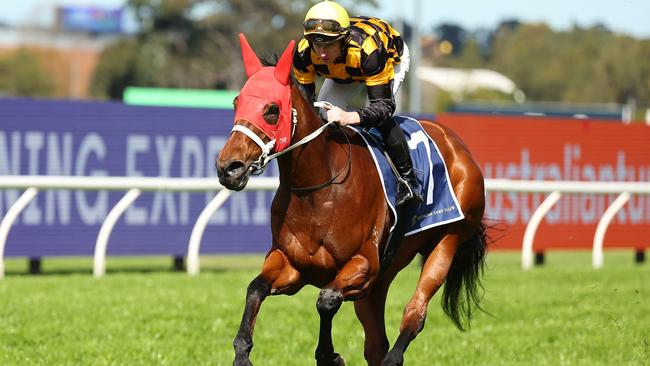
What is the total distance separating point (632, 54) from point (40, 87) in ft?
124

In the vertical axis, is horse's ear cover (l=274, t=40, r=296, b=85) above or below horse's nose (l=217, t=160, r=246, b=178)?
above

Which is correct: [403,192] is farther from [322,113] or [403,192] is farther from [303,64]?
[303,64]

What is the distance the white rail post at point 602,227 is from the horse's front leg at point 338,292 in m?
7.36

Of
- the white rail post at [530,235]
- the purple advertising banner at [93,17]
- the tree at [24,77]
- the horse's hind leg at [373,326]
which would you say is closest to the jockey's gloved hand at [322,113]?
the horse's hind leg at [373,326]

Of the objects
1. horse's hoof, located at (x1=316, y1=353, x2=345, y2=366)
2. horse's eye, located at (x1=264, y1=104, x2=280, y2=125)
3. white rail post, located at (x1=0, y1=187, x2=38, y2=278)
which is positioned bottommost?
white rail post, located at (x1=0, y1=187, x2=38, y2=278)

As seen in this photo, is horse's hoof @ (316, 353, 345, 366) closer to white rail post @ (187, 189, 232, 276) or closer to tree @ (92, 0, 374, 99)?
white rail post @ (187, 189, 232, 276)

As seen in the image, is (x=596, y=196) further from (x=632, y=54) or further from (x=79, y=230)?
(x=632, y=54)

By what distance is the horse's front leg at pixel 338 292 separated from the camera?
5078 mm

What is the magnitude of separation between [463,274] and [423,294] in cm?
87

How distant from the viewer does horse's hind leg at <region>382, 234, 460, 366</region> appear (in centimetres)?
548

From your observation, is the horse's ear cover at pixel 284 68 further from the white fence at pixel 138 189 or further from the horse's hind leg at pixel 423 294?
the white fence at pixel 138 189

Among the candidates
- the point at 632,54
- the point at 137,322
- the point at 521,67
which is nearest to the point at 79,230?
the point at 137,322

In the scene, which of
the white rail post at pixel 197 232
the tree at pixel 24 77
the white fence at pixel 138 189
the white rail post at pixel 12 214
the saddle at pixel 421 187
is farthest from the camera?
the tree at pixel 24 77

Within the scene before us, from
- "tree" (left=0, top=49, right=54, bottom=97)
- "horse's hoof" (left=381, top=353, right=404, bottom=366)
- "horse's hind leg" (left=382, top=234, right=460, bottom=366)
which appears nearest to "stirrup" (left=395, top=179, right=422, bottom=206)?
"horse's hind leg" (left=382, top=234, right=460, bottom=366)
